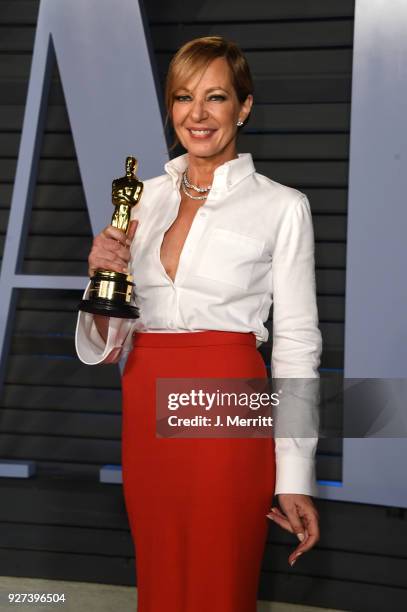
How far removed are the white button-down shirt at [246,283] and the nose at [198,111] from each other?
0.37 ft

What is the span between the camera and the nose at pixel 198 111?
177 centimetres

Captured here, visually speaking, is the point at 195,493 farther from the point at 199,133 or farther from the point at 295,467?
the point at 199,133

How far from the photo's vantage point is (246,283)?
1.75 meters

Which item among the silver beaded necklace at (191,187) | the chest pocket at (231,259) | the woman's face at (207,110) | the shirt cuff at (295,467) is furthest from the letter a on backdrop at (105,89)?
the shirt cuff at (295,467)

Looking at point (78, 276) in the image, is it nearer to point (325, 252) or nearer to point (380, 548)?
point (325, 252)

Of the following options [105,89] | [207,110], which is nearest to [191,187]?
[207,110]

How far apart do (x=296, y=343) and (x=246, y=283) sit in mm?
163

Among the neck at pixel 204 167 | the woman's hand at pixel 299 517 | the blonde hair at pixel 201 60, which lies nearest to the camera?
the woman's hand at pixel 299 517

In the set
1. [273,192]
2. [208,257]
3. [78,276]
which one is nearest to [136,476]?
[208,257]

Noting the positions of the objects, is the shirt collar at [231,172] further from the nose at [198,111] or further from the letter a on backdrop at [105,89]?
the letter a on backdrop at [105,89]

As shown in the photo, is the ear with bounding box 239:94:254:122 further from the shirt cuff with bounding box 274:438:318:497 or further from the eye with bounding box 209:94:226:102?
the shirt cuff with bounding box 274:438:318:497

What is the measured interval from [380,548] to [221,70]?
1865 millimetres

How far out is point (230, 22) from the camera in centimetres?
309

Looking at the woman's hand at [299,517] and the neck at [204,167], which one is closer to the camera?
the woman's hand at [299,517]
